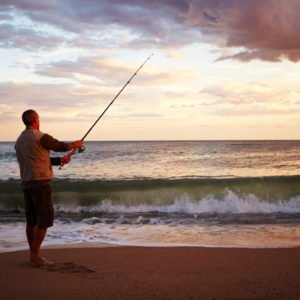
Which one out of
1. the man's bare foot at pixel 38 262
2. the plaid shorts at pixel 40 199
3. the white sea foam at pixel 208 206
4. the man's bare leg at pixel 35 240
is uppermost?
the plaid shorts at pixel 40 199

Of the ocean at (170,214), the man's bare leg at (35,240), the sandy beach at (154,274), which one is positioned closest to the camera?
the sandy beach at (154,274)

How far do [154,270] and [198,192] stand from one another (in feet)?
33.4

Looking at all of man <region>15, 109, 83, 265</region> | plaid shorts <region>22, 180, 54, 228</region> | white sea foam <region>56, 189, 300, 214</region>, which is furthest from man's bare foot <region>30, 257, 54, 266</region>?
white sea foam <region>56, 189, 300, 214</region>

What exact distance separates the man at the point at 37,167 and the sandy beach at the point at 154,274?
50 cm

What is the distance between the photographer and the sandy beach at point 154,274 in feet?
12.3

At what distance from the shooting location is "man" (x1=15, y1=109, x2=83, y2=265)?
15.0ft

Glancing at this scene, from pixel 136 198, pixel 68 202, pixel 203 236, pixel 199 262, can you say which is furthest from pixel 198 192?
pixel 199 262

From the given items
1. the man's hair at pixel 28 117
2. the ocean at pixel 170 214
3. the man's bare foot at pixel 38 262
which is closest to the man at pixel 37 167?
the man's hair at pixel 28 117

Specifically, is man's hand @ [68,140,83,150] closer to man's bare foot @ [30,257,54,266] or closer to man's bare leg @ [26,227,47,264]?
man's bare leg @ [26,227,47,264]

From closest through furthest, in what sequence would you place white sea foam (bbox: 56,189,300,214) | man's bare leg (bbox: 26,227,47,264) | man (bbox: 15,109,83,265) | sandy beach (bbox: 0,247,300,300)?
sandy beach (bbox: 0,247,300,300) → man (bbox: 15,109,83,265) → man's bare leg (bbox: 26,227,47,264) → white sea foam (bbox: 56,189,300,214)

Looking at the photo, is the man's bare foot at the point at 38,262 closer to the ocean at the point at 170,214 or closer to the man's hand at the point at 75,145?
the man's hand at the point at 75,145

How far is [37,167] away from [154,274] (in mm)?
1496

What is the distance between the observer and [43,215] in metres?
4.62

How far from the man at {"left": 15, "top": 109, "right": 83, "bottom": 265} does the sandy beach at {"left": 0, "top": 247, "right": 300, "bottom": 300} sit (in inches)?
19.5
